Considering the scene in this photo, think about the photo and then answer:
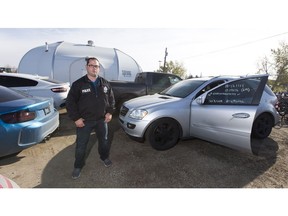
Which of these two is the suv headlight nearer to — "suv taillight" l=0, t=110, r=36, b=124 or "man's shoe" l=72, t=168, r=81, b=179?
A: "man's shoe" l=72, t=168, r=81, b=179

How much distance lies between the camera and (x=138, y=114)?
3.51 meters

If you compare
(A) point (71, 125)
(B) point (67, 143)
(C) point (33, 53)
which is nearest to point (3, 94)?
(B) point (67, 143)

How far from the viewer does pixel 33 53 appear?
13.7 meters

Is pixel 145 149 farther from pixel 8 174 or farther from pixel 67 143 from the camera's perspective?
pixel 8 174

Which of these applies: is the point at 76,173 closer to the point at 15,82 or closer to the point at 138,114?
the point at 138,114

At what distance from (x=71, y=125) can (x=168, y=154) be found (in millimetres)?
3209

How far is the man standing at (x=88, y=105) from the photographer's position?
2561mm

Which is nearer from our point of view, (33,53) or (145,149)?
(145,149)

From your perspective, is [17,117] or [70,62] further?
[70,62]

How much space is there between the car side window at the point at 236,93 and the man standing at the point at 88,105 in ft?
6.54

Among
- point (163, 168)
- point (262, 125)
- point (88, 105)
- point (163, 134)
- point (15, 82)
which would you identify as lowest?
point (163, 168)

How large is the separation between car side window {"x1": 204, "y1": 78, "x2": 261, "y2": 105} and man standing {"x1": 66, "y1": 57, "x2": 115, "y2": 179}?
1994mm

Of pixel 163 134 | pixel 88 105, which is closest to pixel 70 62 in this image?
pixel 163 134

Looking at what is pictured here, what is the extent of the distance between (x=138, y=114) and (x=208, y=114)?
1387 mm
